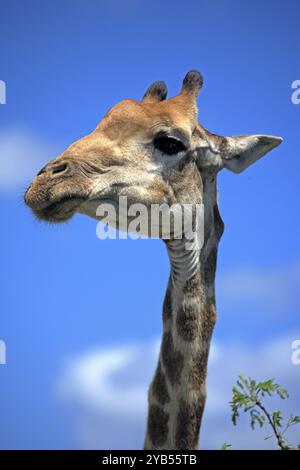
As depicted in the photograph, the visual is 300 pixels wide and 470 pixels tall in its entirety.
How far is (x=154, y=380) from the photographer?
7.41m

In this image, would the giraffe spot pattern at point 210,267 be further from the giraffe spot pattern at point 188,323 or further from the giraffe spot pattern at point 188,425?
the giraffe spot pattern at point 188,425

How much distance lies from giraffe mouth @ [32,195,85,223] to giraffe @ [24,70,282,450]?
0.03ft

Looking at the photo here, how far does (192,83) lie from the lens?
29.2 feet

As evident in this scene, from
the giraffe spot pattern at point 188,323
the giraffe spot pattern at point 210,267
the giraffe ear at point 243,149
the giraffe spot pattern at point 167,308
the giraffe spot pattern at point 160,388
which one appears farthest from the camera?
the giraffe ear at point 243,149

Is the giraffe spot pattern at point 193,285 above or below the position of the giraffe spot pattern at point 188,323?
above

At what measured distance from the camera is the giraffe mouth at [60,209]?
22.5ft

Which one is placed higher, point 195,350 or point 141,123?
point 141,123

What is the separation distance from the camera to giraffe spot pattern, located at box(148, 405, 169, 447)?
23.1 feet

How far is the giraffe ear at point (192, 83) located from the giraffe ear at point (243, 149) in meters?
Result: 0.80

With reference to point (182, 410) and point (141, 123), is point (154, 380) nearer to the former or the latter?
point (182, 410)

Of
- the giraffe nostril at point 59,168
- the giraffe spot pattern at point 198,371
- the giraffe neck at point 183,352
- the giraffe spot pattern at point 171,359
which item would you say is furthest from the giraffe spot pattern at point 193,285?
the giraffe nostril at point 59,168

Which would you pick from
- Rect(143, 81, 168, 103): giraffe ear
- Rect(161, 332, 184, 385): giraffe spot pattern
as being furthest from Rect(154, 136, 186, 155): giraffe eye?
Rect(161, 332, 184, 385): giraffe spot pattern
